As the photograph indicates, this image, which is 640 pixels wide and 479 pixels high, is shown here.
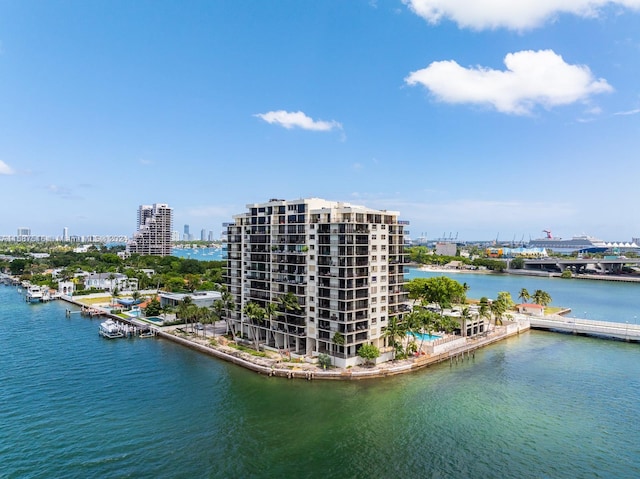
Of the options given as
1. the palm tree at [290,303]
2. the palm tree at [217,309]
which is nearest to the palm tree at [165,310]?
the palm tree at [217,309]

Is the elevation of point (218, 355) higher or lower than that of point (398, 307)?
lower

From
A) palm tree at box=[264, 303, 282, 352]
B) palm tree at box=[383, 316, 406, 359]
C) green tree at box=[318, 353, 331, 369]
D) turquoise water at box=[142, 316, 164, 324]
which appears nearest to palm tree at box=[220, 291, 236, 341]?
palm tree at box=[264, 303, 282, 352]

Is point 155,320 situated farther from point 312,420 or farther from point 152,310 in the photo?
point 312,420

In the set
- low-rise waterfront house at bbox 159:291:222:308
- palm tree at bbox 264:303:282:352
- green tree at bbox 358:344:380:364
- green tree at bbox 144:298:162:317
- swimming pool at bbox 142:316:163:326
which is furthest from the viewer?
low-rise waterfront house at bbox 159:291:222:308

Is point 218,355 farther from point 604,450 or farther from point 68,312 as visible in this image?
point 68,312

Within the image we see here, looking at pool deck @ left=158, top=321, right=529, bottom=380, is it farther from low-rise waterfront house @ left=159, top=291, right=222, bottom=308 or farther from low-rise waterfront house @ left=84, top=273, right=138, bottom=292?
low-rise waterfront house @ left=84, top=273, right=138, bottom=292

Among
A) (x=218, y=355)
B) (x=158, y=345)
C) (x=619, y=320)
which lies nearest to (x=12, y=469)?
(x=218, y=355)
